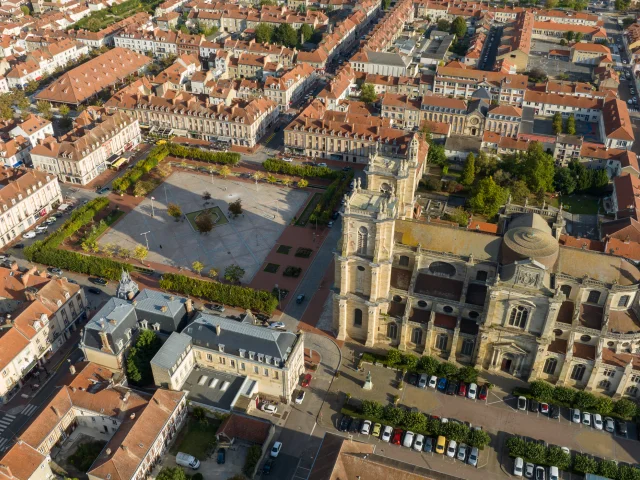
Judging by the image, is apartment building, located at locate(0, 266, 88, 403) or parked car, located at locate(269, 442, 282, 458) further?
apartment building, located at locate(0, 266, 88, 403)

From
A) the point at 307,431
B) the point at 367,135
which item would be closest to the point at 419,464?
the point at 307,431

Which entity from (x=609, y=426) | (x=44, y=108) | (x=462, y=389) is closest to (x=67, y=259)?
(x=462, y=389)

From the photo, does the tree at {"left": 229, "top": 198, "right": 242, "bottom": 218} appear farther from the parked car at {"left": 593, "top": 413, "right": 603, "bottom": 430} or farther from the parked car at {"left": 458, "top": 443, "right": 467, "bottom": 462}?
the parked car at {"left": 593, "top": 413, "right": 603, "bottom": 430}

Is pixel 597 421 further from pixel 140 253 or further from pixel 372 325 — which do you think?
pixel 140 253

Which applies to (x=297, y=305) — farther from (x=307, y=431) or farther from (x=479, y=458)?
(x=479, y=458)

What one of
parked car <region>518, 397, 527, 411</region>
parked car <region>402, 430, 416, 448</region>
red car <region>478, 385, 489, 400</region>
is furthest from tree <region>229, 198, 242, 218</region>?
parked car <region>518, 397, 527, 411</region>

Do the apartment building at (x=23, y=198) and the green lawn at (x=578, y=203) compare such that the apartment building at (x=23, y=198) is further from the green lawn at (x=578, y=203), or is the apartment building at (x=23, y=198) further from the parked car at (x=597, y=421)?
the green lawn at (x=578, y=203)
